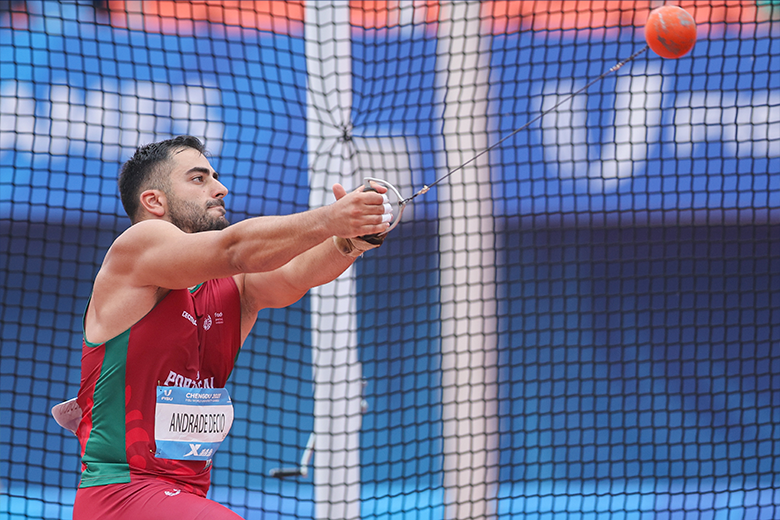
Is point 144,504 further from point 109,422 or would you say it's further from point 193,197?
point 193,197

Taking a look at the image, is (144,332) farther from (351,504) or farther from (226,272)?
(351,504)

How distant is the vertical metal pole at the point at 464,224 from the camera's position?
14.8 ft

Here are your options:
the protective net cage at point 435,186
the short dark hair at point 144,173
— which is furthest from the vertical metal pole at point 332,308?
the short dark hair at point 144,173

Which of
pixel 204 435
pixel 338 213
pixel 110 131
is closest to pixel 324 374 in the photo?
pixel 204 435

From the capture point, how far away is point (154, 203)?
7.24ft

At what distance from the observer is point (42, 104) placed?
5555 millimetres

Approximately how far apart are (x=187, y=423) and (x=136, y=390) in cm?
16

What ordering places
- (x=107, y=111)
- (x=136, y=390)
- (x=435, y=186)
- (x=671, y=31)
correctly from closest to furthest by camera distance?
1. (x=136, y=390)
2. (x=671, y=31)
3. (x=435, y=186)
4. (x=107, y=111)

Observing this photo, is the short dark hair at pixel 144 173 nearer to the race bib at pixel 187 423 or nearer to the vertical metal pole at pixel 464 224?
the race bib at pixel 187 423

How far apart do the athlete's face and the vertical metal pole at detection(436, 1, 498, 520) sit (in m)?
2.31

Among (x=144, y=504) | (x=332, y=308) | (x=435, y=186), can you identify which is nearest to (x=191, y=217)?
(x=144, y=504)

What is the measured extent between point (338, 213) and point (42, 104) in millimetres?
4583

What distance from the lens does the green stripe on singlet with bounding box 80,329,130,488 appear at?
1.96 metres

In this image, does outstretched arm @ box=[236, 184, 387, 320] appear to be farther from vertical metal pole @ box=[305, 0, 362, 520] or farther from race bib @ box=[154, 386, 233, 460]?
vertical metal pole @ box=[305, 0, 362, 520]
